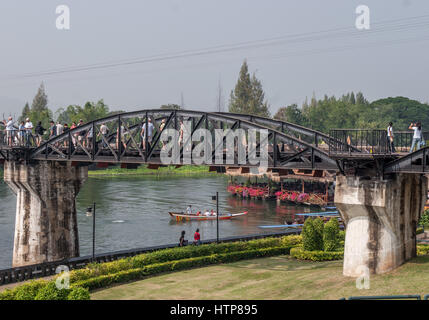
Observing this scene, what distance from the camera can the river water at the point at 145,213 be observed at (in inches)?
2137

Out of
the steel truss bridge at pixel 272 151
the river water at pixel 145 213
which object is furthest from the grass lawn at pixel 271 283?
the river water at pixel 145 213

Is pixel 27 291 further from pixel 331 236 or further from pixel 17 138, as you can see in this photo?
pixel 331 236

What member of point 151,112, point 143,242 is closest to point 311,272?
point 151,112

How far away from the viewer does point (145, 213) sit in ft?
228

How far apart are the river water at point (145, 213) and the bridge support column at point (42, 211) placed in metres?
5.65

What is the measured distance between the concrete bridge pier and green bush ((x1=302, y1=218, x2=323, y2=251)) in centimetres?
862

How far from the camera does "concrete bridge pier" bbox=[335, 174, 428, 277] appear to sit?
2686 cm

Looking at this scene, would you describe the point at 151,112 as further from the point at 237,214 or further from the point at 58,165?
the point at 237,214

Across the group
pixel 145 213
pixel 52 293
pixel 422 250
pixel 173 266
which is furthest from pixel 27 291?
pixel 145 213

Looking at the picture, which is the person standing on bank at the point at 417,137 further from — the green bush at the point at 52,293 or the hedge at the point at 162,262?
the green bush at the point at 52,293

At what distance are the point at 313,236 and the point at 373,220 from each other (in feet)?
32.6

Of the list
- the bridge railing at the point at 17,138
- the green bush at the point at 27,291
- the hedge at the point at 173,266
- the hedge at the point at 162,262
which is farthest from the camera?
the bridge railing at the point at 17,138

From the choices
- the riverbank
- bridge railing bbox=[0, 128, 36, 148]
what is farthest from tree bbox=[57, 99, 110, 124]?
bridge railing bbox=[0, 128, 36, 148]

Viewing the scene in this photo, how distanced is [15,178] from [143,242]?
17.2 m
